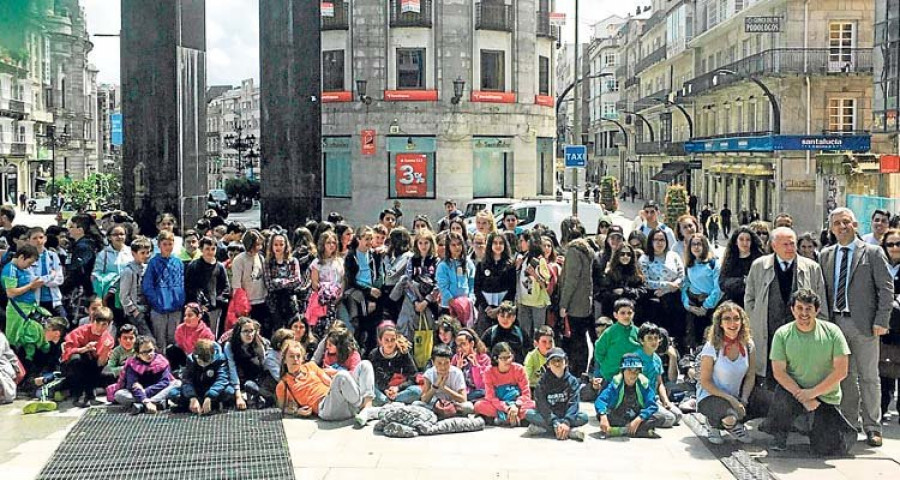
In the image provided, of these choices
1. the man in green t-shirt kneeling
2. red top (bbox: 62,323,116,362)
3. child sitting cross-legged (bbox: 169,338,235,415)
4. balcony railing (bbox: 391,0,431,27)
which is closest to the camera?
the man in green t-shirt kneeling

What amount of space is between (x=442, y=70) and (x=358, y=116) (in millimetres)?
3763

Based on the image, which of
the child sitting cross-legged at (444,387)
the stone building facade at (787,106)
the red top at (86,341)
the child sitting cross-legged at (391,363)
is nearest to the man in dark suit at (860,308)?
the child sitting cross-legged at (444,387)

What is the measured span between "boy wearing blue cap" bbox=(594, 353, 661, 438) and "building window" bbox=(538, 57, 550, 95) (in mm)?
35381

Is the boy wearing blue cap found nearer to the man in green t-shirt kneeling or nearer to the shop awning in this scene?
the man in green t-shirt kneeling

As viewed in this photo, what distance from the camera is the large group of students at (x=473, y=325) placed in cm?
984

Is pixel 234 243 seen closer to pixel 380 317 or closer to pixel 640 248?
pixel 380 317

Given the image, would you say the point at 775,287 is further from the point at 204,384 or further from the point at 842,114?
the point at 842,114

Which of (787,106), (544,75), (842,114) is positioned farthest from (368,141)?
(842,114)

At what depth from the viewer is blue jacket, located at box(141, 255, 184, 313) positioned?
11.8 meters

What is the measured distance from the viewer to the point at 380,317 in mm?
12625

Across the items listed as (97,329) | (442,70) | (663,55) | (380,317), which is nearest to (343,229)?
(380,317)

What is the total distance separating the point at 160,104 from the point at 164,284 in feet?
25.2

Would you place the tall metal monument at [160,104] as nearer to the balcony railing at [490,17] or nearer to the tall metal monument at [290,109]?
the tall metal monument at [290,109]

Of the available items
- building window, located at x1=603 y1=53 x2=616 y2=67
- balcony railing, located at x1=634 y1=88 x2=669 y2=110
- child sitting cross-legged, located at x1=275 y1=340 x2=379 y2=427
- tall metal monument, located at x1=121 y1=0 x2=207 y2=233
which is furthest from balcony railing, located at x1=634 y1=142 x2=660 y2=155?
child sitting cross-legged, located at x1=275 y1=340 x2=379 y2=427
